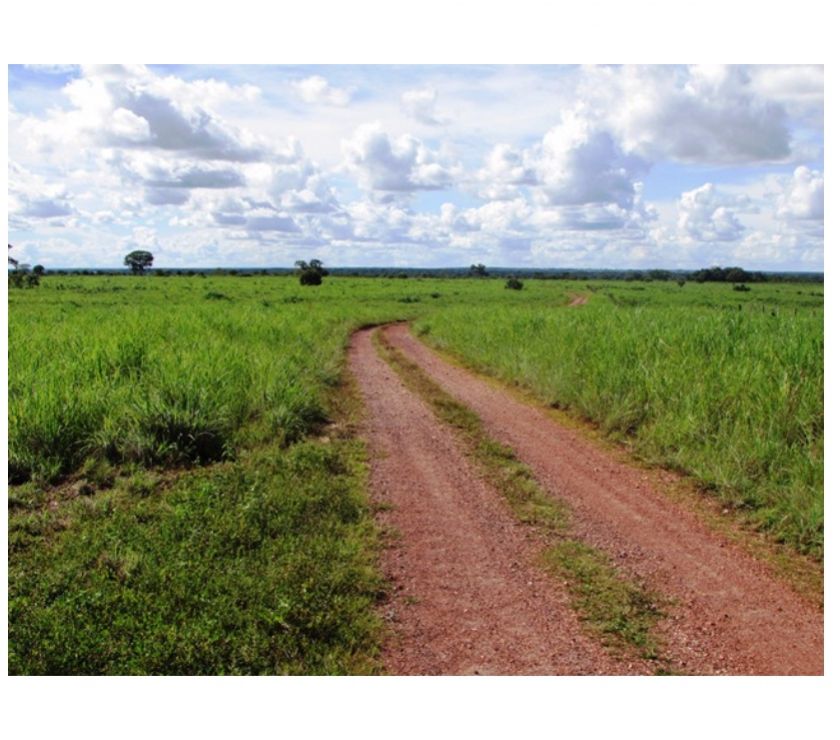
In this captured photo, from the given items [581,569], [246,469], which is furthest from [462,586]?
[246,469]

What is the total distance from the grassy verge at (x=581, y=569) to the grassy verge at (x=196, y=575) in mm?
1420

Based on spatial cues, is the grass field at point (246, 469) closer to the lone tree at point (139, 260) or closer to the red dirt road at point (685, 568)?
the red dirt road at point (685, 568)

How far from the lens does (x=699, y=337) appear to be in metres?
11.6

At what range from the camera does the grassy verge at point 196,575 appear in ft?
13.5

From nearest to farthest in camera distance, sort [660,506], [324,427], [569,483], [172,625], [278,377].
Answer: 1. [172,625]
2. [660,506]
3. [569,483]
4. [324,427]
5. [278,377]

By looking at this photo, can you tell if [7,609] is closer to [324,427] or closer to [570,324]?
[324,427]

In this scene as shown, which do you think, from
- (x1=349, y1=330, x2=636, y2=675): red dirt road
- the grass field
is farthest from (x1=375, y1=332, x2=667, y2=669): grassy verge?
the grass field

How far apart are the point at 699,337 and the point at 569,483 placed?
17.5 feet

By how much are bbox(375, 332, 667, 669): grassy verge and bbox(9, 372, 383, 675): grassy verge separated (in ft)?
4.66

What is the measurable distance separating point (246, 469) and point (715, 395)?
224 inches

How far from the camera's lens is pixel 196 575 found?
5000 mm

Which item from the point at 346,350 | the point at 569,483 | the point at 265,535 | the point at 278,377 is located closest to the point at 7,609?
the point at 265,535

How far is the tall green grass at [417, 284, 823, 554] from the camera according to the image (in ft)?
22.4

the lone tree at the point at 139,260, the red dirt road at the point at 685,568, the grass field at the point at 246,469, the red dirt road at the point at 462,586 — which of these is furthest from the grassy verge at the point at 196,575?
the lone tree at the point at 139,260
